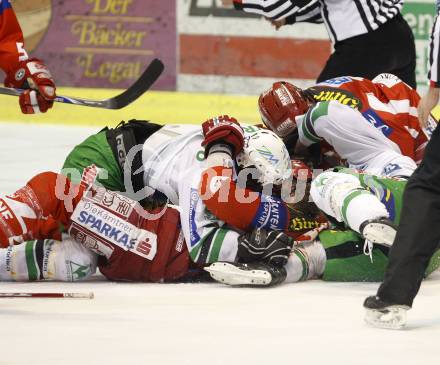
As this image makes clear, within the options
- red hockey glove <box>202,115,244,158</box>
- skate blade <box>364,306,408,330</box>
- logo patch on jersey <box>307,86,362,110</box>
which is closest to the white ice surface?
skate blade <box>364,306,408,330</box>

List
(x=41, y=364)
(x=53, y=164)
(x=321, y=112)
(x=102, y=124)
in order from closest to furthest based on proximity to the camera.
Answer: (x=41, y=364) < (x=321, y=112) < (x=53, y=164) < (x=102, y=124)

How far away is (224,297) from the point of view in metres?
3.40

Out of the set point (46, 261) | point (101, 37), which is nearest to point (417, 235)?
point (46, 261)

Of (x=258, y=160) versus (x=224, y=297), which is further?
(x=258, y=160)

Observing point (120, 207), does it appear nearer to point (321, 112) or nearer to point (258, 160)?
point (258, 160)

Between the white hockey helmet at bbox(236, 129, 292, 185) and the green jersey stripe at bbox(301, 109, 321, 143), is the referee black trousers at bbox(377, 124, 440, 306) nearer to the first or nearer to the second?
the white hockey helmet at bbox(236, 129, 292, 185)

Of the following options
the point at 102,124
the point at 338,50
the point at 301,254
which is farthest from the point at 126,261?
the point at 102,124

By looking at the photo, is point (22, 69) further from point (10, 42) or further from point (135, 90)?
point (135, 90)

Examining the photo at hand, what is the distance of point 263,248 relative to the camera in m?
3.57

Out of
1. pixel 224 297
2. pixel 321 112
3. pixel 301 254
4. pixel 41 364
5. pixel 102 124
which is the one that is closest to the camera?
pixel 41 364

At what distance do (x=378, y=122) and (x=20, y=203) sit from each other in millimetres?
1352

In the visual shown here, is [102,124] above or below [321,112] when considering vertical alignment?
below

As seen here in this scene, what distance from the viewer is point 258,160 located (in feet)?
12.4

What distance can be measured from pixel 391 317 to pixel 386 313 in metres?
0.02
